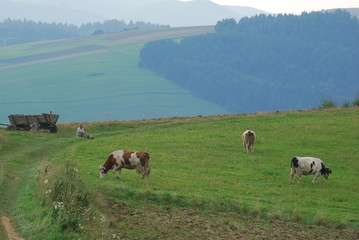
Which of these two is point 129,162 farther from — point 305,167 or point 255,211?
point 305,167

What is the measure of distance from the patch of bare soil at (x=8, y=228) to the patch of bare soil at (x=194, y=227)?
2.69 metres

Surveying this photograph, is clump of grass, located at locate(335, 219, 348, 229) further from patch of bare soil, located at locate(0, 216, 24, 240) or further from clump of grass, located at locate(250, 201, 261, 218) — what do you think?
patch of bare soil, located at locate(0, 216, 24, 240)

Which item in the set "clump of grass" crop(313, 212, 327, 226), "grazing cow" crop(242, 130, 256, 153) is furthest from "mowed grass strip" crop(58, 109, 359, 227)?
"grazing cow" crop(242, 130, 256, 153)

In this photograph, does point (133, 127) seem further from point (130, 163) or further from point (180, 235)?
point (180, 235)

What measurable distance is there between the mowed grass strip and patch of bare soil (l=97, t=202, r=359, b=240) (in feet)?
4.34

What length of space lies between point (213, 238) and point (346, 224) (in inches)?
256

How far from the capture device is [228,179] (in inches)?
1187

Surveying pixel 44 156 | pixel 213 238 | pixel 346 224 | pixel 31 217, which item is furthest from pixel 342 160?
pixel 31 217

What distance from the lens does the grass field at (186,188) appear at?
19.6 metres

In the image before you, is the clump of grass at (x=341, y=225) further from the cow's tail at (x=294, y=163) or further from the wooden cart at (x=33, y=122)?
the wooden cart at (x=33, y=122)

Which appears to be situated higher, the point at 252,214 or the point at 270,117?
the point at 252,214

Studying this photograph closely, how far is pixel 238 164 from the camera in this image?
114ft

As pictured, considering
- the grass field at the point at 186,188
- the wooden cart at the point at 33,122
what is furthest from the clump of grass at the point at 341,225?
the wooden cart at the point at 33,122

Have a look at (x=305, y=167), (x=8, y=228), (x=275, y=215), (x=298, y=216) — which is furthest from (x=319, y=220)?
(x=8, y=228)
